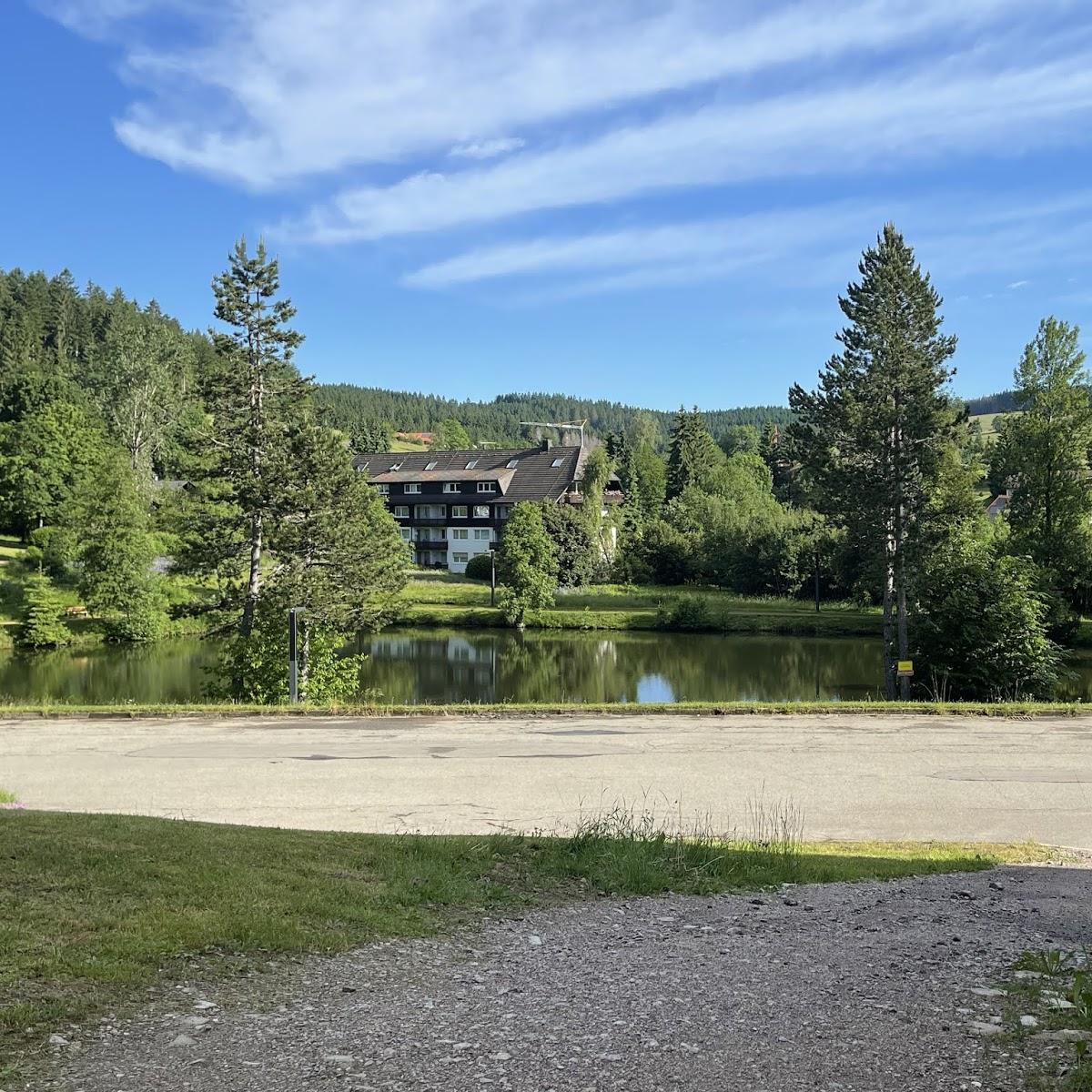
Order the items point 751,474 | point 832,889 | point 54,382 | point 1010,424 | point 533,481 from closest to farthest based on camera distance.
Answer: point 832,889, point 1010,424, point 54,382, point 533,481, point 751,474

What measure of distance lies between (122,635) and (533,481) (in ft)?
130

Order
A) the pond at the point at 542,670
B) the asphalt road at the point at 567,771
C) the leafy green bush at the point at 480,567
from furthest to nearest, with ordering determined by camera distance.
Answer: the leafy green bush at the point at 480,567
the pond at the point at 542,670
the asphalt road at the point at 567,771

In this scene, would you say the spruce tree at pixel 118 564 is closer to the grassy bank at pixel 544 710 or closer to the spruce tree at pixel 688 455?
the grassy bank at pixel 544 710

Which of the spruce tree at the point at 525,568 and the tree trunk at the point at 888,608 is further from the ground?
the spruce tree at the point at 525,568

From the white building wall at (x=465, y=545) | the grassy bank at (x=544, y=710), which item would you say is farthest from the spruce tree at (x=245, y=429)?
the white building wall at (x=465, y=545)

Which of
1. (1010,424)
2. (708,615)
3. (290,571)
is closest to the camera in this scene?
(290,571)

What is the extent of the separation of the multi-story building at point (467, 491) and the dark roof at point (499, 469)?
0.27 feet

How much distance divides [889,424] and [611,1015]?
31167 millimetres

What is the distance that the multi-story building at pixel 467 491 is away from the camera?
83.0 metres

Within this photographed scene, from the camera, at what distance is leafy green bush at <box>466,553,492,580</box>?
75.8 meters

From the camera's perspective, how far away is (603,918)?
301 inches

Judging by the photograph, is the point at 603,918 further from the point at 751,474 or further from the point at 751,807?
the point at 751,474

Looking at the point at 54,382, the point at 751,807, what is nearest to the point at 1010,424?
the point at 751,807

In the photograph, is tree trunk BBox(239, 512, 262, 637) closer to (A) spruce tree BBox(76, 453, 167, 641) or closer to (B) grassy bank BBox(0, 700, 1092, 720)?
(B) grassy bank BBox(0, 700, 1092, 720)
